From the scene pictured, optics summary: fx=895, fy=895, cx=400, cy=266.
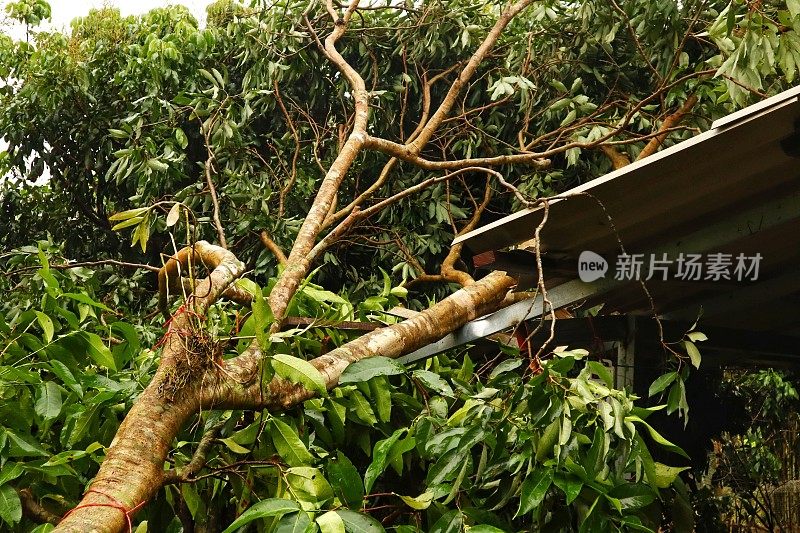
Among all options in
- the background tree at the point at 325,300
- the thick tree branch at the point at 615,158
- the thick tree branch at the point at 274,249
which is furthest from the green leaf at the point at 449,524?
the thick tree branch at the point at 615,158

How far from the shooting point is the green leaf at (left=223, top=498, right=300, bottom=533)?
1.91 meters

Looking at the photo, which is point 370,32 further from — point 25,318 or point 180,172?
point 25,318

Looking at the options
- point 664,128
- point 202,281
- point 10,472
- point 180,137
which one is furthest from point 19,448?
point 180,137

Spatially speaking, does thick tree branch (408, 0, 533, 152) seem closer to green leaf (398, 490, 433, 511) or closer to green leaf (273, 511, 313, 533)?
green leaf (398, 490, 433, 511)

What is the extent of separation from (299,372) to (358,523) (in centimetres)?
39

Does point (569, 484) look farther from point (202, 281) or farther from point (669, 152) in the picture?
point (202, 281)

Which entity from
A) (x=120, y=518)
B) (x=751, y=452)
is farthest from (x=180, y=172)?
(x=751, y=452)

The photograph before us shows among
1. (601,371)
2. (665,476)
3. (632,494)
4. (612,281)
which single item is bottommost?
(665,476)

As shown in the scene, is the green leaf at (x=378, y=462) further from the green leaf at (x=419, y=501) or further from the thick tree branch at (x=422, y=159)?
the thick tree branch at (x=422, y=159)

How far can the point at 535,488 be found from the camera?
7.03 ft

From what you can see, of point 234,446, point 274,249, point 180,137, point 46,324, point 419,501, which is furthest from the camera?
point 180,137

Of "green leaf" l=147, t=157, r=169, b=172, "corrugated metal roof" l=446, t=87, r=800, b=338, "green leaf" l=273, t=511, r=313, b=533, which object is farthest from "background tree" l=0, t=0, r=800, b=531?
"corrugated metal roof" l=446, t=87, r=800, b=338

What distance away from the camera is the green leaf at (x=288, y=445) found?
7.56ft

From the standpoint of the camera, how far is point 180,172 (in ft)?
20.2
